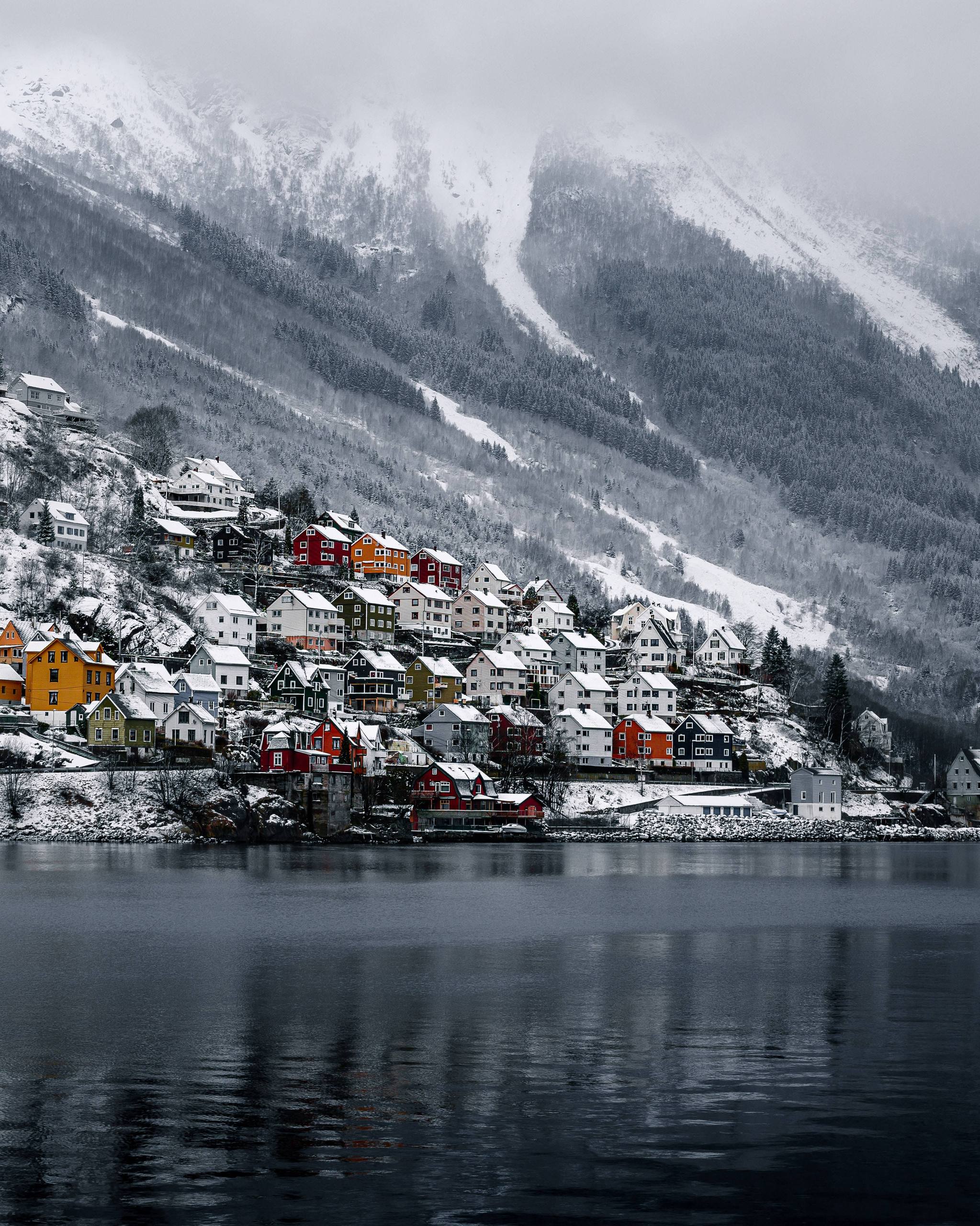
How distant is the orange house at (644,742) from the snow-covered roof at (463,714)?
58.0ft

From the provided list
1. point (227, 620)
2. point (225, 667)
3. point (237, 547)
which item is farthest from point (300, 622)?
point (237, 547)

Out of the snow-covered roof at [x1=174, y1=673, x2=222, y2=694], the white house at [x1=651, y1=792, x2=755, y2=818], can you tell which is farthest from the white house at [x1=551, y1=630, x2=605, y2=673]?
the snow-covered roof at [x1=174, y1=673, x2=222, y2=694]

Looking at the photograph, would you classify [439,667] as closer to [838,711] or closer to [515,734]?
[515,734]

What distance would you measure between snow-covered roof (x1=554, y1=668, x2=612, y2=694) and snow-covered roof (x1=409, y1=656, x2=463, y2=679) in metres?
12.2

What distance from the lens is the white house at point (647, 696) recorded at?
170250mm

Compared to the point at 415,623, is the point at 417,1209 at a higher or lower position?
lower

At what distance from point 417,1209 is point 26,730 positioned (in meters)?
102

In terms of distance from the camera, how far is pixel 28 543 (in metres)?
154

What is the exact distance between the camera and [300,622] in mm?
165250

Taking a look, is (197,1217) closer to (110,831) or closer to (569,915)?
(569,915)

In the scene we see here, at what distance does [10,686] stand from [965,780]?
10782 centimetres

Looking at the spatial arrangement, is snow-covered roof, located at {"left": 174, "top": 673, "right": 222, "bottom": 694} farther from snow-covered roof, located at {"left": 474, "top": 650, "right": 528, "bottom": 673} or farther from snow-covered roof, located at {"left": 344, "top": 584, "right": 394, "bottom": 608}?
snow-covered roof, located at {"left": 344, "top": 584, "right": 394, "bottom": 608}

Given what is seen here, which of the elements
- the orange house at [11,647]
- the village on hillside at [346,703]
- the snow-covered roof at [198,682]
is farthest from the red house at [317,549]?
the orange house at [11,647]

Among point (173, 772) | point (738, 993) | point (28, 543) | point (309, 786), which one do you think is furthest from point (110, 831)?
point (738, 993)
